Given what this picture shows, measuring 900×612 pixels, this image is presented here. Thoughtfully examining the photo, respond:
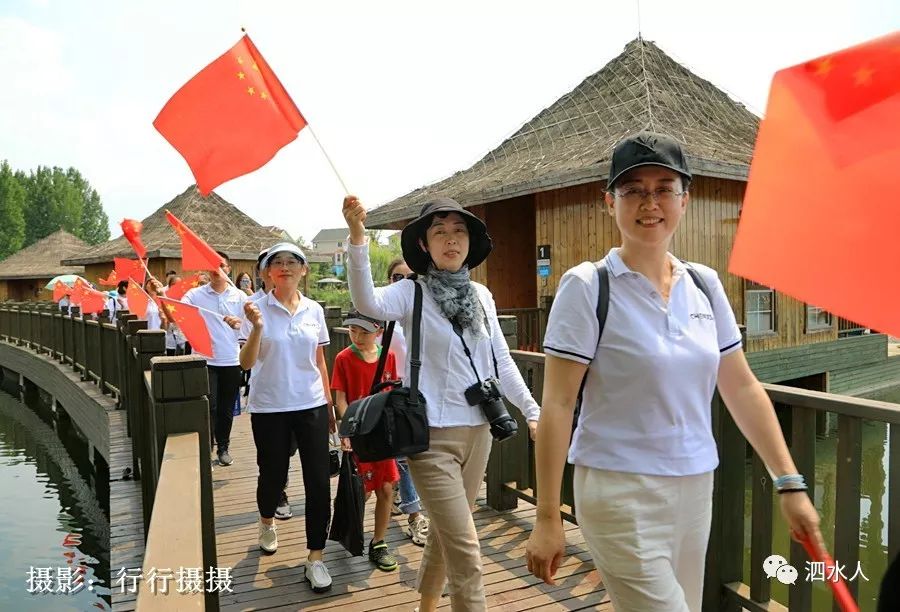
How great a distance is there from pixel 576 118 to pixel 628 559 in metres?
12.1

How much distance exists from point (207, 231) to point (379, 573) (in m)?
23.3

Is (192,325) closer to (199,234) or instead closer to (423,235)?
(423,235)

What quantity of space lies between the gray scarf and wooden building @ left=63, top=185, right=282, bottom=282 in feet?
65.9

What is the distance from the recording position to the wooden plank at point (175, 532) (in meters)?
1.58

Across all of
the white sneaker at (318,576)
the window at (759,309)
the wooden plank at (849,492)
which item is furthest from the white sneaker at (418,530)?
the window at (759,309)

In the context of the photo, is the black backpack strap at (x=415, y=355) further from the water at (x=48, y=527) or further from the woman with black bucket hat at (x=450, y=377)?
the water at (x=48, y=527)

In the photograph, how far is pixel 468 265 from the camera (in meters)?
3.32

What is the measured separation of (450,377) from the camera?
9.64 feet

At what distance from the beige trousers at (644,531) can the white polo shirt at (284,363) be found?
2.43 meters

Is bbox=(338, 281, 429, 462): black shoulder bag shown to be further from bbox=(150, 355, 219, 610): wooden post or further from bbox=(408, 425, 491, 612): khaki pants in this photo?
bbox=(150, 355, 219, 610): wooden post

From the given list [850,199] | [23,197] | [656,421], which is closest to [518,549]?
[656,421]

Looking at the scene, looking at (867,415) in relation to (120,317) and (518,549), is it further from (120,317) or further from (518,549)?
(120,317)

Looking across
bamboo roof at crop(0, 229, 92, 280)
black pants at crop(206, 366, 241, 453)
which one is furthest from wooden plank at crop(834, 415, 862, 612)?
bamboo roof at crop(0, 229, 92, 280)

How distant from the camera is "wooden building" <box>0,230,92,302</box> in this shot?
42188 millimetres
